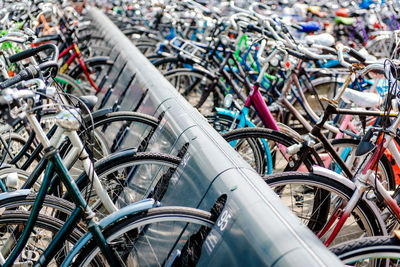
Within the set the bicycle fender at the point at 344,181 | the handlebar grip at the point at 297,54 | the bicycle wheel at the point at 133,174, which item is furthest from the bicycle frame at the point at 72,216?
the handlebar grip at the point at 297,54

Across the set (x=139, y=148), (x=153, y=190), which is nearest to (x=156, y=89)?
(x=139, y=148)

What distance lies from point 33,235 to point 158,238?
73 cm

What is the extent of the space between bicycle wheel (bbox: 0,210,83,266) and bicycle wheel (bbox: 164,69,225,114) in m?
3.29

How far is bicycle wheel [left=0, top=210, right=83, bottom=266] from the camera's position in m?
2.73

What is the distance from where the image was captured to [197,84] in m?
6.64

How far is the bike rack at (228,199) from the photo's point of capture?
79.9 inches

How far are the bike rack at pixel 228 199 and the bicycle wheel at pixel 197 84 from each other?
2.08 metres

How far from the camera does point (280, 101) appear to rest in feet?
16.8

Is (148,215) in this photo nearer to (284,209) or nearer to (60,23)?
(284,209)

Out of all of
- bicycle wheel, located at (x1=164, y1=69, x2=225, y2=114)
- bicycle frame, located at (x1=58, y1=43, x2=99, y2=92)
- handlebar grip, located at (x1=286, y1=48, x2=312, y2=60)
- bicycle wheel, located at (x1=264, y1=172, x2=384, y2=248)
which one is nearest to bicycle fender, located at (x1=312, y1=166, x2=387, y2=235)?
bicycle wheel, located at (x1=264, y1=172, x2=384, y2=248)

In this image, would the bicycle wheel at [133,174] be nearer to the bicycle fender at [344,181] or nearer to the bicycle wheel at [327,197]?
the bicycle wheel at [327,197]

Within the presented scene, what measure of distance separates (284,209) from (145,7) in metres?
9.49

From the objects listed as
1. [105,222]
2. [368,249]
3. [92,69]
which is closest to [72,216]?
[105,222]

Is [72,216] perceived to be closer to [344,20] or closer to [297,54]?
[297,54]
